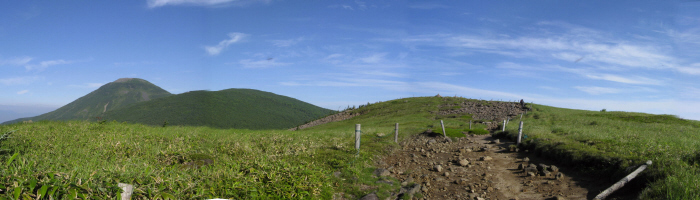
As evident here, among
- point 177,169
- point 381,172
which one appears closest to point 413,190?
point 381,172

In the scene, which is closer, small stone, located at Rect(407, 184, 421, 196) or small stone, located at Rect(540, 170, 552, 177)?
small stone, located at Rect(407, 184, 421, 196)

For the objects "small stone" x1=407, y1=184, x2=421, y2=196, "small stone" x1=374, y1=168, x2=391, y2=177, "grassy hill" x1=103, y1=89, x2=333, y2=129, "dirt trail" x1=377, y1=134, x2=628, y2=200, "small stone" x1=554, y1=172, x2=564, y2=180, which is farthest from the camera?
"grassy hill" x1=103, y1=89, x2=333, y2=129

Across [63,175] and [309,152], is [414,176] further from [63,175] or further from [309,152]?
[63,175]

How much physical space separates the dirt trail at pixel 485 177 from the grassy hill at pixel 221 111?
102 metres

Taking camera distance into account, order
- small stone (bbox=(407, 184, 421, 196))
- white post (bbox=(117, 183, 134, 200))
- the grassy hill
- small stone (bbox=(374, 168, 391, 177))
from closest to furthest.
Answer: white post (bbox=(117, 183, 134, 200)), small stone (bbox=(407, 184, 421, 196)), small stone (bbox=(374, 168, 391, 177)), the grassy hill

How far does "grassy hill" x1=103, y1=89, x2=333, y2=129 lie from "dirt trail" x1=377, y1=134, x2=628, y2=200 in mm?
101715

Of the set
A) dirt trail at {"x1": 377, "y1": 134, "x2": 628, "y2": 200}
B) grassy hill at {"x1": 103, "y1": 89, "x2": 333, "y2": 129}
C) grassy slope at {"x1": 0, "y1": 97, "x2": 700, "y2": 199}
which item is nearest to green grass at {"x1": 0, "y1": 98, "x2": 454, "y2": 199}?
grassy slope at {"x1": 0, "y1": 97, "x2": 700, "y2": 199}

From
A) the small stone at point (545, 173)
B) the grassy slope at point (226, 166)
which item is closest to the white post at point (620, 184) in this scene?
the grassy slope at point (226, 166)

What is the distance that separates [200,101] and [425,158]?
14408 centimetres

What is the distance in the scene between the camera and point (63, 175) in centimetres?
455

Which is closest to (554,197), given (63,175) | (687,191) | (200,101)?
(687,191)

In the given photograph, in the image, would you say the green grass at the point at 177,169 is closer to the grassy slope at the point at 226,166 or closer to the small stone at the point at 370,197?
the grassy slope at the point at 226,166

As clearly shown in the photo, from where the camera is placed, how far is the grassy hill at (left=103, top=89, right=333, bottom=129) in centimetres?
11906

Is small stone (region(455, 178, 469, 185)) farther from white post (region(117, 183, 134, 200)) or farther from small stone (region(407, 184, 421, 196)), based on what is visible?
white post (region(117, 183, 134, 200))
